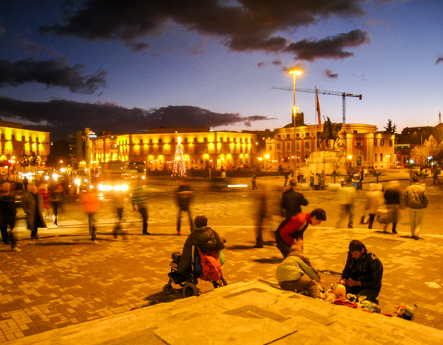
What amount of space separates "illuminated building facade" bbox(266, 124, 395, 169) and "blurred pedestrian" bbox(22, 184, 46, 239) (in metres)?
74.7

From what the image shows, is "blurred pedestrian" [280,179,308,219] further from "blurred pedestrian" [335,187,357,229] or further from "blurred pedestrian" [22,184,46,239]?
"blurred pedestrian" [22,184,46,239]

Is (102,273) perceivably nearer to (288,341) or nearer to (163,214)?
(288,341)

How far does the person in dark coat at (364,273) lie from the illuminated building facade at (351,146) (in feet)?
255

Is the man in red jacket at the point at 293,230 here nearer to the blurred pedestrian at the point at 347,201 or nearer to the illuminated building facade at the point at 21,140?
the blurred pedestrian at the point at 347,201

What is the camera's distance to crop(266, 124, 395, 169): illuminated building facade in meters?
86.8

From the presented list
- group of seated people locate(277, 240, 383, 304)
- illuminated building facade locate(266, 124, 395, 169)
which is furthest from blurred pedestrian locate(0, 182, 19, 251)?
illuminated building facade locate(266, 124, 395, 169)

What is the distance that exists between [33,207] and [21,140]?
10773cm

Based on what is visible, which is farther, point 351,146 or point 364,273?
point 351,146

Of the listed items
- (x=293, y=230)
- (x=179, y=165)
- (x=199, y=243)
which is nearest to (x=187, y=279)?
(x=199, y=243)

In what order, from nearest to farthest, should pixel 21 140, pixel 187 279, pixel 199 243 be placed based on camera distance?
pixel 199 243, pixel 187 279, pixel 21 140

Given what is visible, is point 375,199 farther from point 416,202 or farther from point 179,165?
point 179,165

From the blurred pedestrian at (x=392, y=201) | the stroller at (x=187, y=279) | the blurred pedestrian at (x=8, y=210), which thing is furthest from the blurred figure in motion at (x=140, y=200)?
the blurred pedestrian at (x=392, y=201)

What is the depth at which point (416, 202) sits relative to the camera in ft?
31.8

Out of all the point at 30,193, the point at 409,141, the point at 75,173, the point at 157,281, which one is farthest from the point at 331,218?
the point at 409,141
